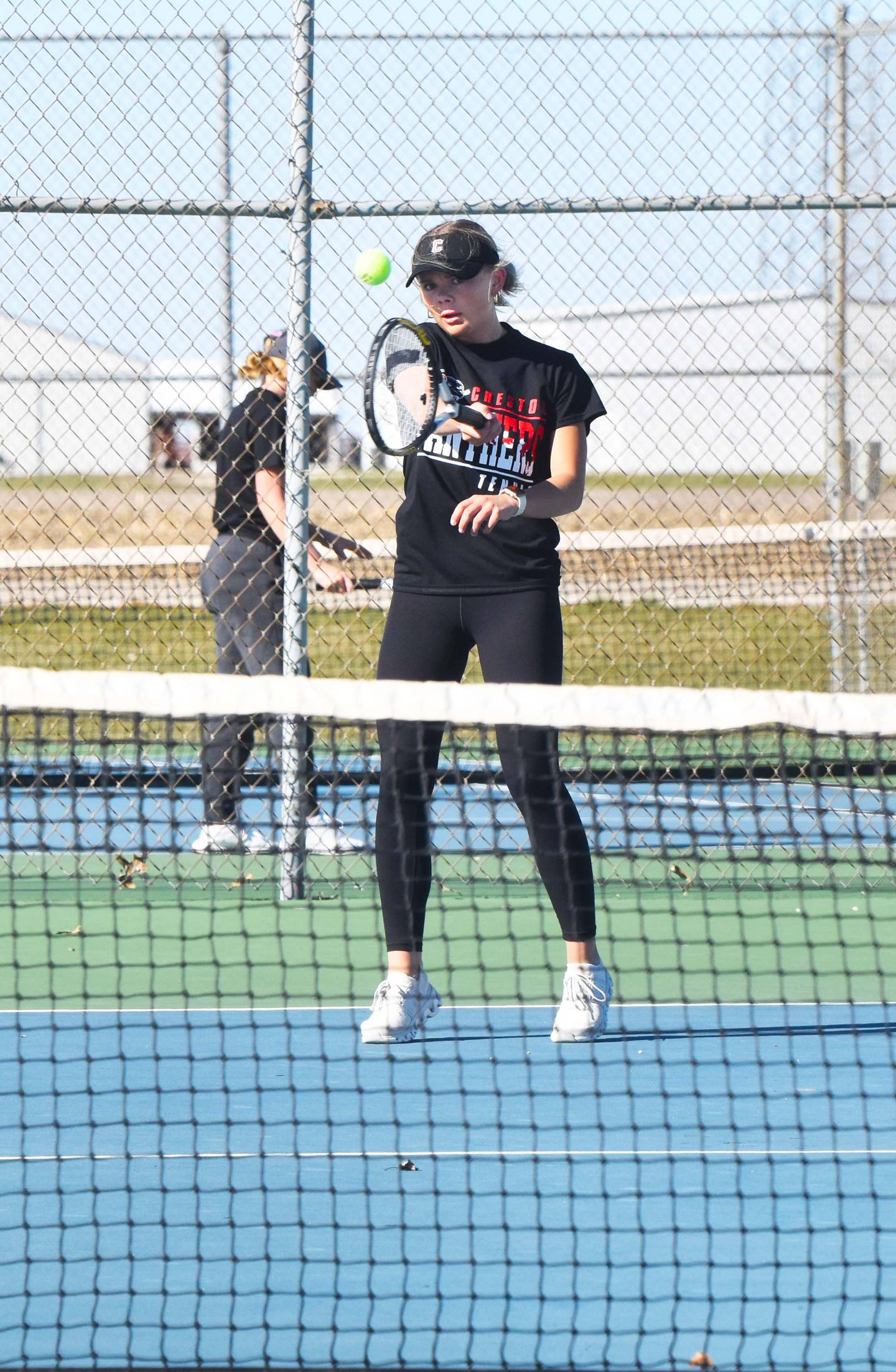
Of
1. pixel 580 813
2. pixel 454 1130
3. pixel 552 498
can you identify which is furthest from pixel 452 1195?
pixel 580 813

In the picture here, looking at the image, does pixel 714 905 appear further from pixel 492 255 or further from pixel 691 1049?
pixel 492 255

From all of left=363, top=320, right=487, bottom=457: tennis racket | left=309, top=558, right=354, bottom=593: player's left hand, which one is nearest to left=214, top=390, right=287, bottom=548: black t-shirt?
left=309, top=558, right=354, bottom=593: player's left hand

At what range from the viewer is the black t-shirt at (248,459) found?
18.8 feet

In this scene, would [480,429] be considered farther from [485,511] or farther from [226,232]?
[226,232]

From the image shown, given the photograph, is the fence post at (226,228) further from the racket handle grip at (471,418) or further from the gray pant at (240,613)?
the racket handle grip at (471,418)

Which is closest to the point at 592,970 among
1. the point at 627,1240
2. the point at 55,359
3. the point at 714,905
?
the point at 627,1240

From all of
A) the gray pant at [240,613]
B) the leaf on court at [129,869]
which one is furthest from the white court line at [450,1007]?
the gray pant at [240,613]

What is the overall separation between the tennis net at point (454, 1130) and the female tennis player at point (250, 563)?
90cm

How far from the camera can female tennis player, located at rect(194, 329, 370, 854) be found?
571 centimetres

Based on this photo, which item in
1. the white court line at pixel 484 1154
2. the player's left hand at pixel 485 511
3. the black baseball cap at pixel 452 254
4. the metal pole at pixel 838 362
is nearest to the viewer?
the white court line at pixel 484 1154

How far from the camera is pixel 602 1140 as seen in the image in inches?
133

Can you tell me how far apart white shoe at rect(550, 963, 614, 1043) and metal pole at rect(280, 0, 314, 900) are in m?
1.39

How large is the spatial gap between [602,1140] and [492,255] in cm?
186

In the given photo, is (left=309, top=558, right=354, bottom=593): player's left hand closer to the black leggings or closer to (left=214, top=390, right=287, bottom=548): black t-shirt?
(left=214, top=390, right=287, bottom=548): black t-shirt
